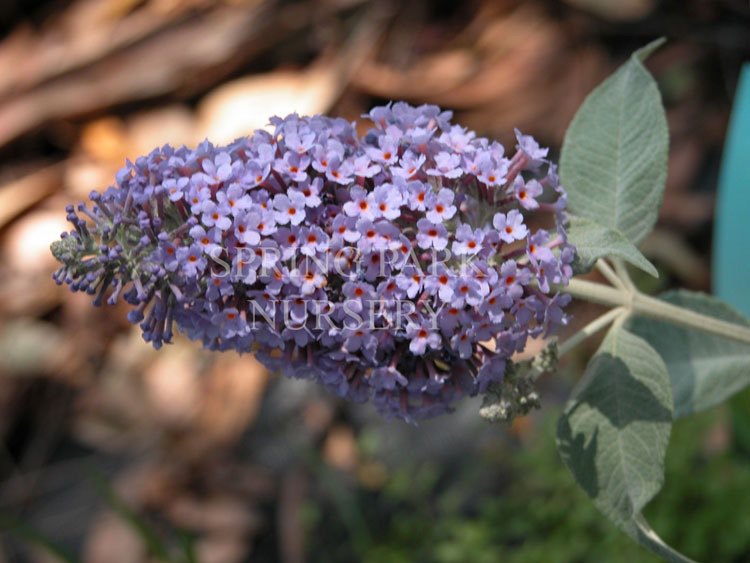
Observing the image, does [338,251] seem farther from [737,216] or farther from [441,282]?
[737,216]

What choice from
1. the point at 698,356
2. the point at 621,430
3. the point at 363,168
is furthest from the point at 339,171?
the point at 698,356

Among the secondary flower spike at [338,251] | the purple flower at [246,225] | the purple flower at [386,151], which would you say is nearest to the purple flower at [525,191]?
the secondary flower spike at [338,251]

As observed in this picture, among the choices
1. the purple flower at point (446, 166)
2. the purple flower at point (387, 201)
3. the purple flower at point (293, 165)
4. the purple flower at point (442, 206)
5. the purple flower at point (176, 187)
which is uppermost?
the purple flower at point (176, 187)

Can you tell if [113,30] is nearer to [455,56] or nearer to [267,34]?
[267,34]

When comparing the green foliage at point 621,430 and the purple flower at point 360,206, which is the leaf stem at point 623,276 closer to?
the green foliage at point 621,430

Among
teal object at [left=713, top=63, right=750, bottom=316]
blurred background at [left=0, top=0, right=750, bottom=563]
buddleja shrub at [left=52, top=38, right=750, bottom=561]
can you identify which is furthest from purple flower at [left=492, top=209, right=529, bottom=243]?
teal object at [left=713, top=63, right=750, bottom=316]

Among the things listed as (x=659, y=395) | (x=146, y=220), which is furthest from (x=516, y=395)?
(x=146, y=220)

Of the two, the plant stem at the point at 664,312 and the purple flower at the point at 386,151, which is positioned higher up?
the purple flower at the point at 386,151

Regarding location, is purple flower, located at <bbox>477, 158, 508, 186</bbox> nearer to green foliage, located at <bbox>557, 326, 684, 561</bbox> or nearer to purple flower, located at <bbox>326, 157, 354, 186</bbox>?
purple flower, located at <bbox>326, 157, 354, 186</bbox>
